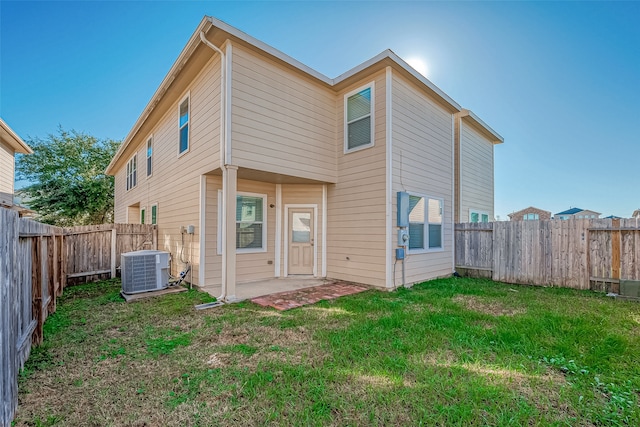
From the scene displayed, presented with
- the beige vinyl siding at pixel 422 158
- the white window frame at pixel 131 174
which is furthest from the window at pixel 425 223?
the white window frame at pixel 131 174

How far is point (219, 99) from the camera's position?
536 cm

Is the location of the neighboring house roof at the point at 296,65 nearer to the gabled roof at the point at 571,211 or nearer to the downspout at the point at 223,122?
the downspout at the point at 223,122

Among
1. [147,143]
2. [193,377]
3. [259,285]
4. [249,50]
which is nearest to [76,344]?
[193,377]

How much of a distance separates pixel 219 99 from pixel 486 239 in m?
7.90

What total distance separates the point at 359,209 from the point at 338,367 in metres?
4.38

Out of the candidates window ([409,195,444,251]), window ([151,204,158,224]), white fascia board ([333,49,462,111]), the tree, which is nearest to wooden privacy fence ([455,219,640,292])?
window ([409,195,444,251])

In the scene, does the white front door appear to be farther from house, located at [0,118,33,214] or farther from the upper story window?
house, located at [0,118,33,214]

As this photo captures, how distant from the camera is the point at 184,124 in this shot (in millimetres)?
7090

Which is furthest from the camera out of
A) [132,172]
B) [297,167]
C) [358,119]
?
[132,172]

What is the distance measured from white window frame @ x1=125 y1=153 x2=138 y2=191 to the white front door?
8721mm

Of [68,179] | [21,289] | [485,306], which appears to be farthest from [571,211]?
[68,179]

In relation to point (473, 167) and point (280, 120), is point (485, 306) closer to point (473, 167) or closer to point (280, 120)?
point (280, 120)

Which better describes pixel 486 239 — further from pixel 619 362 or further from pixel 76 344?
pixel 76 344

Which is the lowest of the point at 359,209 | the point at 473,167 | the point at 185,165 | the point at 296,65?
the point at 359,209
